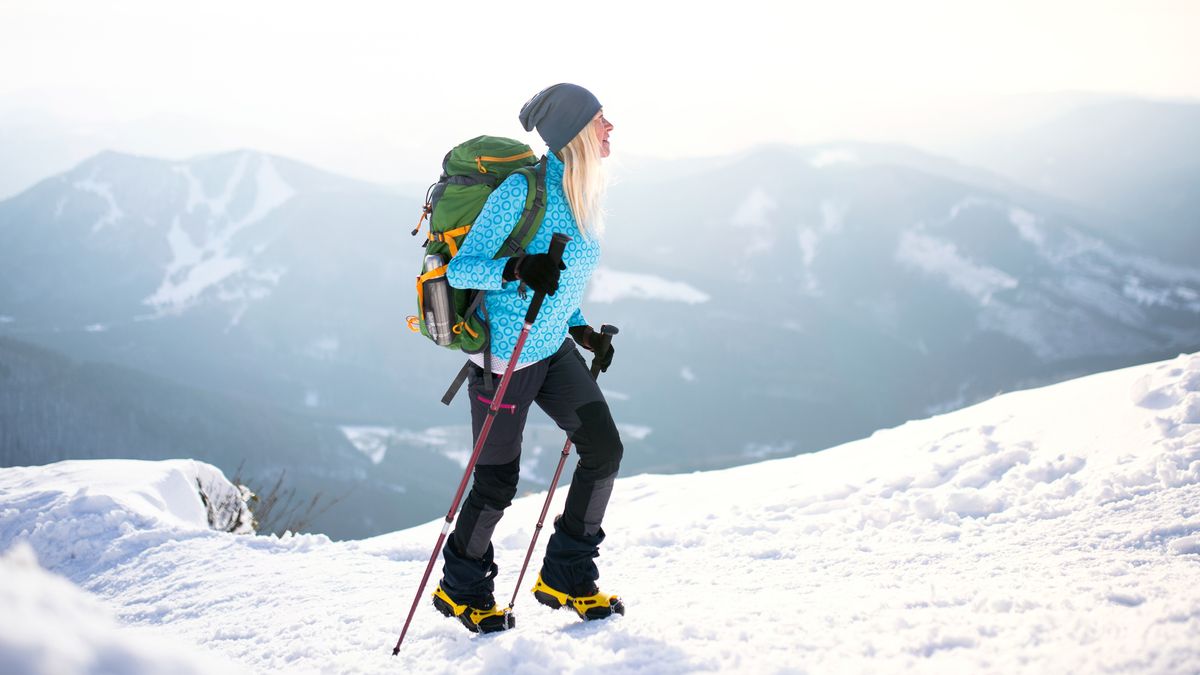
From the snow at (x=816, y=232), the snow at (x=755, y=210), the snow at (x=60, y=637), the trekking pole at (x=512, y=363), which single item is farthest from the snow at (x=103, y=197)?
the snow at (x=60, y=637)

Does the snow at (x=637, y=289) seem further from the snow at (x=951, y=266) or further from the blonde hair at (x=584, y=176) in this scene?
the blonde hair at (x=584, y=176)

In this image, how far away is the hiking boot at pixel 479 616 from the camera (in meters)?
3.62

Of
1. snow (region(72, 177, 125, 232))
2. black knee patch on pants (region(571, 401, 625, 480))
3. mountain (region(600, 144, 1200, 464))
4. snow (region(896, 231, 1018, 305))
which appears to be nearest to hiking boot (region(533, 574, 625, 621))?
black knee patch on pants (region(571, 401, 625, 480))

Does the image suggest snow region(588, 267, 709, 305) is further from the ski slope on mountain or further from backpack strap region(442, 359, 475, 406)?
backpack strap region(442, 359, 475, 406)

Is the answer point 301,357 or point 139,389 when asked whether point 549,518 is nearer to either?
point 139,389

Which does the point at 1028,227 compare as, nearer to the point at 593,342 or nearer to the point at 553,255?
the point at 593,342

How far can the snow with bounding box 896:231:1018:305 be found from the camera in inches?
4823

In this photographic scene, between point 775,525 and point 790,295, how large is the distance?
141m

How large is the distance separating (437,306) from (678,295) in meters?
127

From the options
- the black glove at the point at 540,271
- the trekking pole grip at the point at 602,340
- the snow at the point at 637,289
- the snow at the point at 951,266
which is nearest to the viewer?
the black glove at the point at 540,271

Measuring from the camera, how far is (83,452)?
67.6 metres

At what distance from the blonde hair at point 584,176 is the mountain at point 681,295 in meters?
89.2

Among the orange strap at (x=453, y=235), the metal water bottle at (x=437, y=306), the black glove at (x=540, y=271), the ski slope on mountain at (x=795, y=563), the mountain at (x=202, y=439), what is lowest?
the mountain at (x=202, y=439)

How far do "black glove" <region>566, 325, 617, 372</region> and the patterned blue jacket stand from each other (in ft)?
1.45
